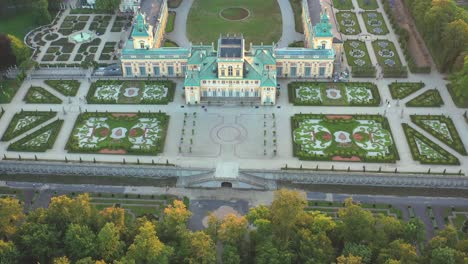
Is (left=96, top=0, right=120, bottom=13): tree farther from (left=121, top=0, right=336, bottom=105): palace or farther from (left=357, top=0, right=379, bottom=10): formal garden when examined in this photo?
(left=357, top=0, right=379, bottom=10): formal garden

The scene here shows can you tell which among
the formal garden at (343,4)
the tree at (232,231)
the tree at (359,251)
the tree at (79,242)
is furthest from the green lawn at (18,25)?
the tree at (359,251)

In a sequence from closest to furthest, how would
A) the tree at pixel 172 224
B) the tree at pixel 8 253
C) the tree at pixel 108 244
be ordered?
1. the tree at pixel 8 253
2. the tree at pixel 108 244
3. the tree at pixel 172 224

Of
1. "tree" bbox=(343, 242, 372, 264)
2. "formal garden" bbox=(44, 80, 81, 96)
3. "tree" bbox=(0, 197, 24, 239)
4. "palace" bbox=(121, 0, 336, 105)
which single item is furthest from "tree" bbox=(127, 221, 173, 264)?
"formal garden" bbox=(44, 80, 81, 96)

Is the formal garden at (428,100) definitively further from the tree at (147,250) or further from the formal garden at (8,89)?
the formal garden at (8,89)

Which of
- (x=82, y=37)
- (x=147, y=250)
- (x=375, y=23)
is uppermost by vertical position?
(x=375, y=23)

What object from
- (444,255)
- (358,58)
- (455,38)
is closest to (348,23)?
(358,58)

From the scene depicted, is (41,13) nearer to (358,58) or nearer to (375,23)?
(358,58)

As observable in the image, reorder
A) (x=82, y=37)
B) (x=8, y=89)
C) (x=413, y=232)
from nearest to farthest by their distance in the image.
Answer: (x=413, y=232) < (x=8, y=89) < (x=82, y=37)
